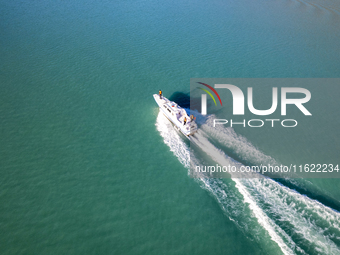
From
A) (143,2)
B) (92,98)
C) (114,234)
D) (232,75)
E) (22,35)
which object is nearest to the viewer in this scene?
(114,234)

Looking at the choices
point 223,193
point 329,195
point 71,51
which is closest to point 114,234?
point 223,193

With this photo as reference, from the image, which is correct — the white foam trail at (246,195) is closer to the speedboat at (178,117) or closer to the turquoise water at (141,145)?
the turquoise water at (141,145)

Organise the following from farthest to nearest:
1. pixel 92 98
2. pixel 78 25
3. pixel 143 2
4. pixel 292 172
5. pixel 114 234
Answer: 1. pixel 143 2
2. pixel 78 25
3. pixel 92 98
4. pixel 292 172
5. pixel 114 234

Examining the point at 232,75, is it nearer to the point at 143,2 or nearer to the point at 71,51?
the point at 71,51

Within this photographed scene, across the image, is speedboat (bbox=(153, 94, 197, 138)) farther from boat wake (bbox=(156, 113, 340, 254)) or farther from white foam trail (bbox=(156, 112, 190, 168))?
boat wake (bbox=(156, 113, 340, 254))

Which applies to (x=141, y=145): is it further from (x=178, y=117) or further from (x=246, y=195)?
(x=246, y=195)

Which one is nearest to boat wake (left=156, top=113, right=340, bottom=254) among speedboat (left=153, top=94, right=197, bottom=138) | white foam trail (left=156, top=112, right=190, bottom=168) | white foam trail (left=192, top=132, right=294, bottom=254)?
white foam trail (left=192, top=132, right=294, bottom=254)

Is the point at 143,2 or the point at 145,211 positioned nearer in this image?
the point at 145,211
